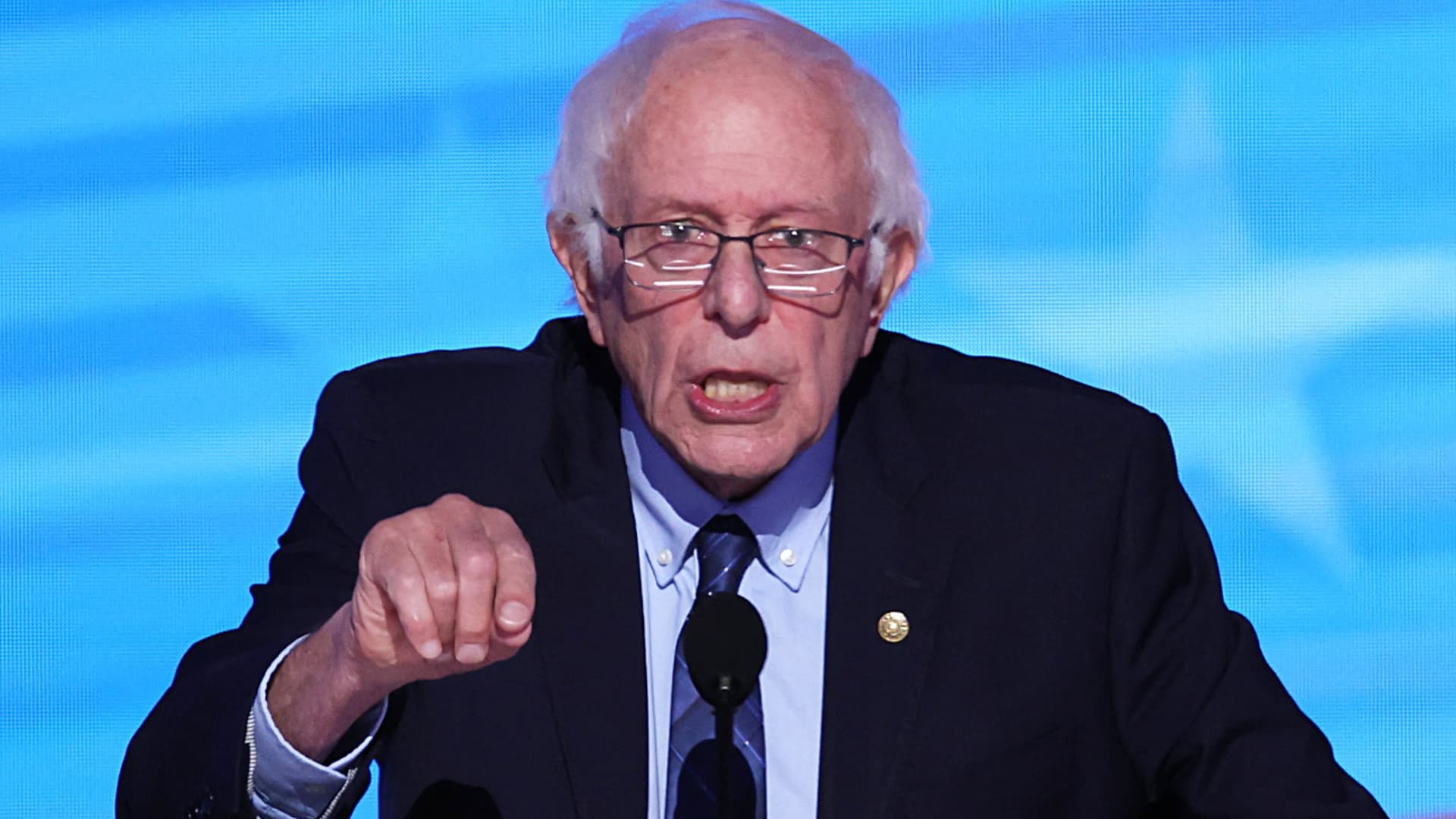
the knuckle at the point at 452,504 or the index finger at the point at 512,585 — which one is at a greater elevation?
the knuckle at the point at 452,504

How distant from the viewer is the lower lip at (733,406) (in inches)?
83.5

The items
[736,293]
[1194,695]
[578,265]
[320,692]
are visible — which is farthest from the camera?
[578,265]

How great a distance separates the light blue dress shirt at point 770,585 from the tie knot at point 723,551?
12 mm

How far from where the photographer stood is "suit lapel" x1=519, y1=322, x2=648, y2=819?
2.12 meters

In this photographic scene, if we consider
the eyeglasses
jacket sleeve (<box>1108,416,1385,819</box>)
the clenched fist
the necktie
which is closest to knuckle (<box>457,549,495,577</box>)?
the clenched fist

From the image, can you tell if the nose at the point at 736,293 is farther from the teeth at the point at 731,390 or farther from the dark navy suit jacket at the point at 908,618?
the dark navy suit jacket at the point at 908,618

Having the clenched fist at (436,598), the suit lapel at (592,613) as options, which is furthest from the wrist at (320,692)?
the suit lapel at (592,613)

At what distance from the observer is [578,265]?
2311 millimetres

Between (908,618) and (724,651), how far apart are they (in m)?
0.59

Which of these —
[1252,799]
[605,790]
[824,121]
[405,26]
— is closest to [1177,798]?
[1252,799]

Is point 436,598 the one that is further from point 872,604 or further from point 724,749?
point 872,604

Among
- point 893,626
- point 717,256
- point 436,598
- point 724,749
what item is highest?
point 717,256

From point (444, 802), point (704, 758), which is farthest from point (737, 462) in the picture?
point (444, 802)

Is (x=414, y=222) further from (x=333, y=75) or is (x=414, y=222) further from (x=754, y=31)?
(x=754, y=31)
